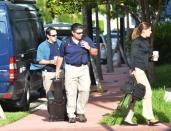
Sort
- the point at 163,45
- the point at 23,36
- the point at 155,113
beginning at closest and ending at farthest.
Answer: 1. the point at 155,113
2. the point at 23,36
3. the point at 163,45

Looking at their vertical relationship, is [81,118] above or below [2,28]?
below

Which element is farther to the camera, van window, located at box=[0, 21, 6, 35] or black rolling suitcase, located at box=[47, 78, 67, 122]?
van window, located at box=[0, 21, 6, 35]

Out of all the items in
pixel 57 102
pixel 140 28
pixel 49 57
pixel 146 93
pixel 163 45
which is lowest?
pixel 163 45

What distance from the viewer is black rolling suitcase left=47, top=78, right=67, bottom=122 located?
11.8 m

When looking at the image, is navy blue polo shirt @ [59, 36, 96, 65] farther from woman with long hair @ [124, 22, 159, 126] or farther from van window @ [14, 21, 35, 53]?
van window @ [14, 21, 35, 53]

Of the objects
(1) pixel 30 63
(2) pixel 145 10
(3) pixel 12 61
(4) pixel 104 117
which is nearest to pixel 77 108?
(4) pixel 104 117

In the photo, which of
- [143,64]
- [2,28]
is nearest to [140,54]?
[143,64]

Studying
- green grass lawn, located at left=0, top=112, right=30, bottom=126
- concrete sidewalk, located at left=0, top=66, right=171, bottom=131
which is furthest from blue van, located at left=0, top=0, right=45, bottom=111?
concrete sidewalk, located at left=0, top=66, right=171, bottom=131

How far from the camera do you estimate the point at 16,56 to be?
541 inches

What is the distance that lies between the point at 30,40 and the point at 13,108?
1.79 meters

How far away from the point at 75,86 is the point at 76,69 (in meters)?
0.32

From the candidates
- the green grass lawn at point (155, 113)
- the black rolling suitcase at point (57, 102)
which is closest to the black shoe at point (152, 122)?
the green grass lawn at point (155, 113)

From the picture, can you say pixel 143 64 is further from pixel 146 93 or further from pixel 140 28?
pixel 140 28

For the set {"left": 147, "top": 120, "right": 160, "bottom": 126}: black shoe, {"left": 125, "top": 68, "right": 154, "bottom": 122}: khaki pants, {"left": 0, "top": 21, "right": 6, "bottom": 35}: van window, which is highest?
{"left": 0, "top": 21, "right": 6, "bottom": 35}: van window
